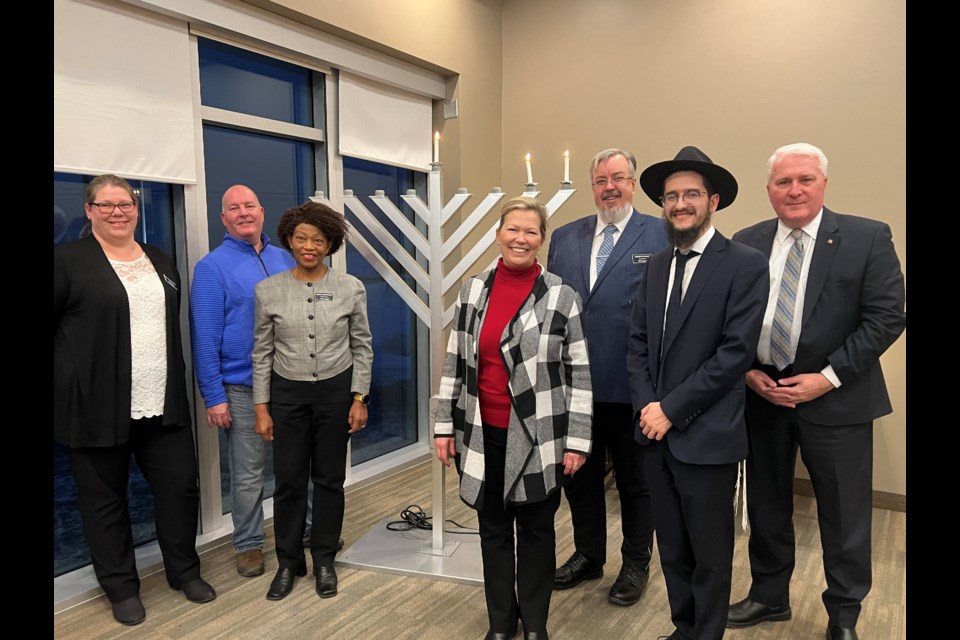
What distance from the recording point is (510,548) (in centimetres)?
210

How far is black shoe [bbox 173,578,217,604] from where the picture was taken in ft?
8.11

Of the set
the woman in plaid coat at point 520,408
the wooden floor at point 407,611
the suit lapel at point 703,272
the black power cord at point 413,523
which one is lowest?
the wooden floor at point 407,611

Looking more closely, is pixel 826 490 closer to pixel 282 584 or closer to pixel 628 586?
pixel 628 586

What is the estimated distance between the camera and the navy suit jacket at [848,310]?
1974 millimetres

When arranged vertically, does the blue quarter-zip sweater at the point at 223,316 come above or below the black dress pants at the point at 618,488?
above

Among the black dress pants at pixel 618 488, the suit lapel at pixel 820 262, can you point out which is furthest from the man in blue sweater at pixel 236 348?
the suit lapel at pixel 820 262

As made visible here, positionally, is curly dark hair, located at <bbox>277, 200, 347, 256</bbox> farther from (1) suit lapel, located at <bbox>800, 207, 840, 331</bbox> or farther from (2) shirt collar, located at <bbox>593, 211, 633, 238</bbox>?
(1) suit lapel, located at <bbox>800, 207, 840, 331</bbox>

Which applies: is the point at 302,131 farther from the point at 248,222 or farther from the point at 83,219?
the point at 83,219

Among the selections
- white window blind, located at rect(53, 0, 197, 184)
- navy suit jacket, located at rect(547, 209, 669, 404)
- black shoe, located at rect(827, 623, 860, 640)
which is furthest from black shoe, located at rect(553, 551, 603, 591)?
white window blind, located at rect(53, 0, 197, 184)

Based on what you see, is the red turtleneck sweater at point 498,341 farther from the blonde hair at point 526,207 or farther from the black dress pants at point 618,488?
the black dress pants at point 618,488

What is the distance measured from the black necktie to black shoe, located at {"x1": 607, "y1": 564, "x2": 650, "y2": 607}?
3.47 ft

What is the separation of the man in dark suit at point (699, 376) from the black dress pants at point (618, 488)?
43 cm

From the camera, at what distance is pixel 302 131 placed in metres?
3.34

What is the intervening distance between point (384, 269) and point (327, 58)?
1229mm
